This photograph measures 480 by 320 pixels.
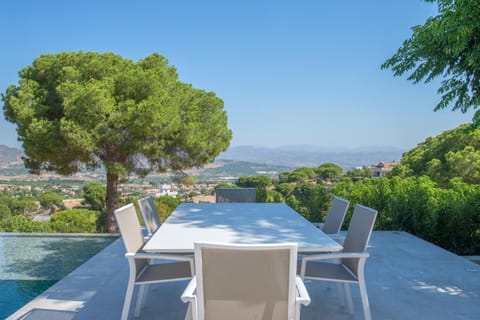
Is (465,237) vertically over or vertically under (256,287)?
under

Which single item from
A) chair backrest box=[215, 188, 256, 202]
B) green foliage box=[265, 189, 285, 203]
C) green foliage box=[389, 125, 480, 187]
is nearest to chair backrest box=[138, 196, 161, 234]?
chair backrest box=[215, 188, 256, 202]

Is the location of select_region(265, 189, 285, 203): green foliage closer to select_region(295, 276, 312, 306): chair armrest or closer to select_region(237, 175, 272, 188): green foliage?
select_region(237, 175, 272, 188): green foliage

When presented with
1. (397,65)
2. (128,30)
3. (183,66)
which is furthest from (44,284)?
(128,30)

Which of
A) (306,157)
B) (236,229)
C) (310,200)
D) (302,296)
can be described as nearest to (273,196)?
(310,200)

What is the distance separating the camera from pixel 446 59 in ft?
13.8

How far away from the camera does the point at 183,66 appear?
8.09 metres

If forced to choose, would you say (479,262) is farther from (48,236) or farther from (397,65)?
(48,236)

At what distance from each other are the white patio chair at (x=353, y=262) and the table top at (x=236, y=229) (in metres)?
0.22

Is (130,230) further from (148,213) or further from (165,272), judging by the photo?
(148,213)

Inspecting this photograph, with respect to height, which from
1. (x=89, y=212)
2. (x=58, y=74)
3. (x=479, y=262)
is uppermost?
(x=58, y=74)

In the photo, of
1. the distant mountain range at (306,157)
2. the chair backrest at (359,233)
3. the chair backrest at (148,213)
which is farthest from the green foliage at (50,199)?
the chair backrest at (359,233)

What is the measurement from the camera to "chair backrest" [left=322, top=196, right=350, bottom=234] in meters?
3.50

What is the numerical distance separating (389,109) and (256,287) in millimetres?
14063

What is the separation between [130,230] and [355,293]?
7.00 feet
